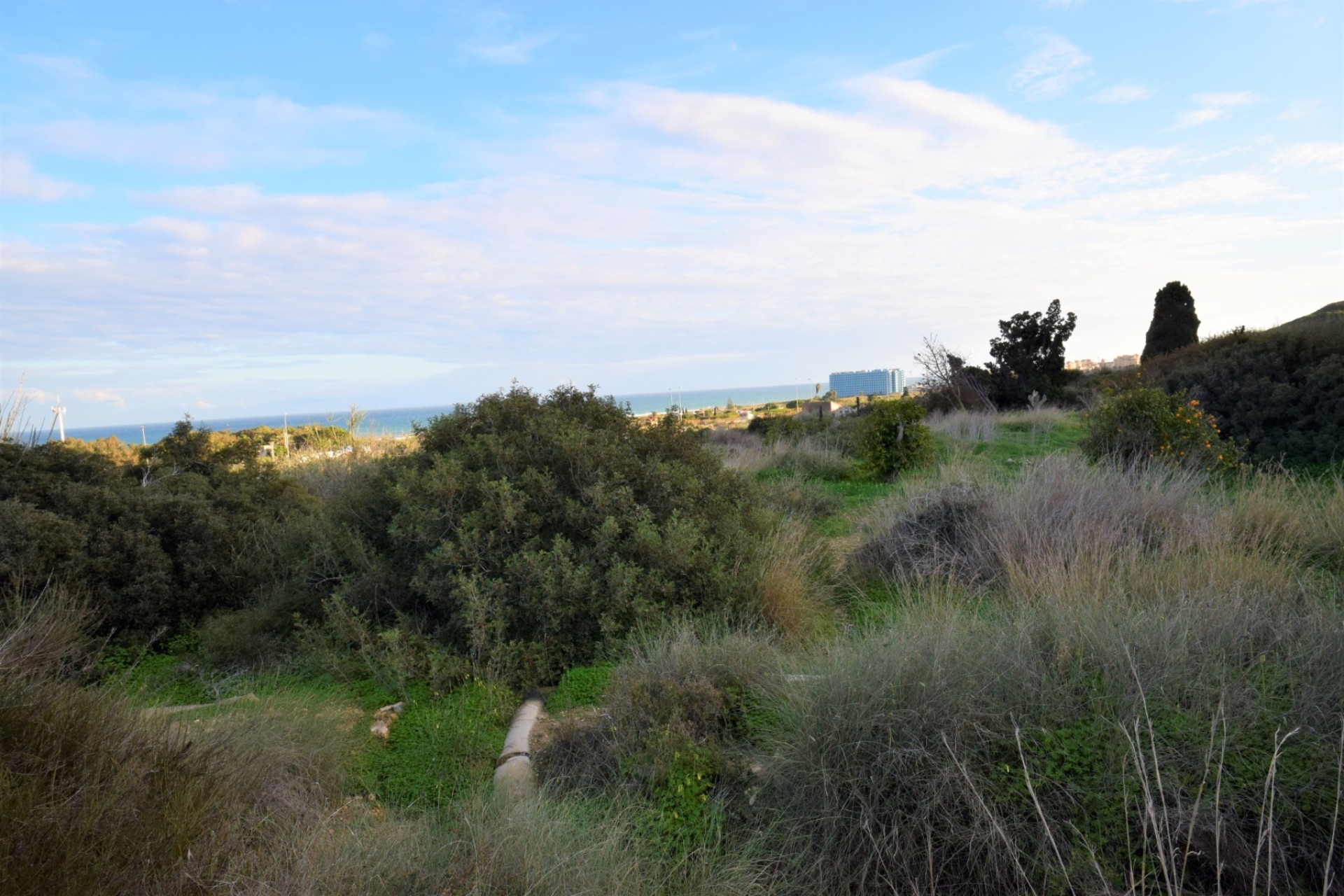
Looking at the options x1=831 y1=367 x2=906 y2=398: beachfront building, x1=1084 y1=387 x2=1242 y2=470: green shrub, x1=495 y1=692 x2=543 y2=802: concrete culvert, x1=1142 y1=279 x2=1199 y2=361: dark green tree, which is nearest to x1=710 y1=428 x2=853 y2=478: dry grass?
x1=1084 y1=387 x2=1242 y2=470: green shrub

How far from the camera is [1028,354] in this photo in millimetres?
24609

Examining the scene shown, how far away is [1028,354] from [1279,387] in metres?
13.6

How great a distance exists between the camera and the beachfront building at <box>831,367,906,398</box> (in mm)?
58062

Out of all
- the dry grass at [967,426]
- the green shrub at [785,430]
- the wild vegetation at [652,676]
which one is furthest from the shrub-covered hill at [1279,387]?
the green shrub at [785,430]

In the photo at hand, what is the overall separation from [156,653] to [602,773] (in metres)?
4.28

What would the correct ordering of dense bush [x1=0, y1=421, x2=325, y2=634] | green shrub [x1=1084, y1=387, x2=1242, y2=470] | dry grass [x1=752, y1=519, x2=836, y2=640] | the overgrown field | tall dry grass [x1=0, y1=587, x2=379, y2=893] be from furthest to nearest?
1. green shrub [x1=1084, y1=387, x2=1242, y2=470]
2. dense bush [x1=0, y1=421, x2=325, y2=634]
3. dry grass [x1=752, y1=519, x2=836, y2=640]
4. the overgrown field
5. tall dry grass [x1=0, y1=587, x2=379, y2=893]

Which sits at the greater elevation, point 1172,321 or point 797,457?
point 1172,321

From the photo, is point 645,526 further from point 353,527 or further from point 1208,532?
point 1208,532

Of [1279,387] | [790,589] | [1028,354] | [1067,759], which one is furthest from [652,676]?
[1028,354]

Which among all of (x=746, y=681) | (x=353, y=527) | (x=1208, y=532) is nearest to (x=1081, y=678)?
→ (x=746, y=681)

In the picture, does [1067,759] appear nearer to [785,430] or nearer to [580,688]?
[580,688]

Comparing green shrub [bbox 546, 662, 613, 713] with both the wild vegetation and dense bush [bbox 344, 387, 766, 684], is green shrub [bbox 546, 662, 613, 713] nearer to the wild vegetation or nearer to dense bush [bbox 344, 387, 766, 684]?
the wild vegetation

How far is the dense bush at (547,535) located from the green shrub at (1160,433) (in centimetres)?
599

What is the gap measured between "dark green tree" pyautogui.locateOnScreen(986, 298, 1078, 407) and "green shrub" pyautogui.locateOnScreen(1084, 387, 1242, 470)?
13.7 m
